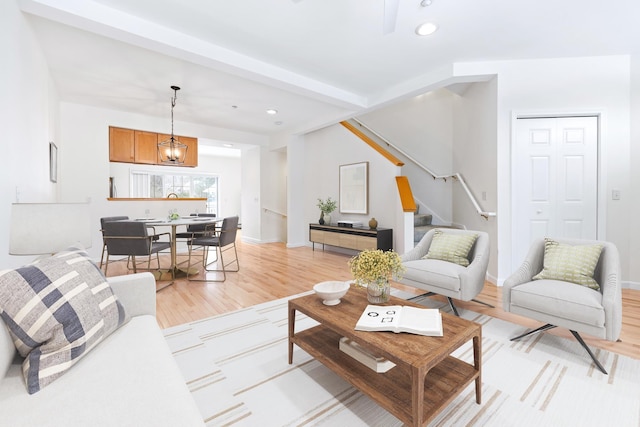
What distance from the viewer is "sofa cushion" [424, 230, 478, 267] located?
2752mm

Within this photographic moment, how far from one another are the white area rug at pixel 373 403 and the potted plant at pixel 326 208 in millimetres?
3758

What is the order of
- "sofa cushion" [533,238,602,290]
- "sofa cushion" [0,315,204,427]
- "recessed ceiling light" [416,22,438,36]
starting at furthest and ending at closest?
"recessed ceiling light" [416,22,438,36], "sofa cushion" [533,238,602,290], "sofa cushion" [0,315,204,427]

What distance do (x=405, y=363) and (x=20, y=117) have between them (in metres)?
3.16

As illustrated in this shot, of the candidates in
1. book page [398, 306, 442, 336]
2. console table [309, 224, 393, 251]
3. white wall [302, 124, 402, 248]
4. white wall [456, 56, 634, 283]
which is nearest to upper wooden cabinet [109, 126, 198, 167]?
white wall [302, 124, 402, 248]

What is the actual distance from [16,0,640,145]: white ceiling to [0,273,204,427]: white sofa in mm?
2426

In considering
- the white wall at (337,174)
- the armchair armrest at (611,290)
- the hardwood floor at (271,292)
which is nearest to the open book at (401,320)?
the armchair armrest at (611,290)

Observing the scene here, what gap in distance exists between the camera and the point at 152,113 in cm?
524

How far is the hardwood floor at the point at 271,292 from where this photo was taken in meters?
2.47

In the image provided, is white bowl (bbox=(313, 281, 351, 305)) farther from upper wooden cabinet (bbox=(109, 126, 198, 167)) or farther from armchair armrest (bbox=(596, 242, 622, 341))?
upper wooden cabinet (bbox=(109, 126, 198, 167))

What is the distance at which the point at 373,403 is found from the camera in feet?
5.08

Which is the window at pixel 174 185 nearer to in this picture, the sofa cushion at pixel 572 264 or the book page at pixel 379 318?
the book page at pixel 379 318

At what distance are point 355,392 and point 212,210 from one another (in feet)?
31.6

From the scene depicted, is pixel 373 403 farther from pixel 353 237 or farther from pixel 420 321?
pixel 353 237

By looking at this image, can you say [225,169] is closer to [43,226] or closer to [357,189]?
[357,189]
